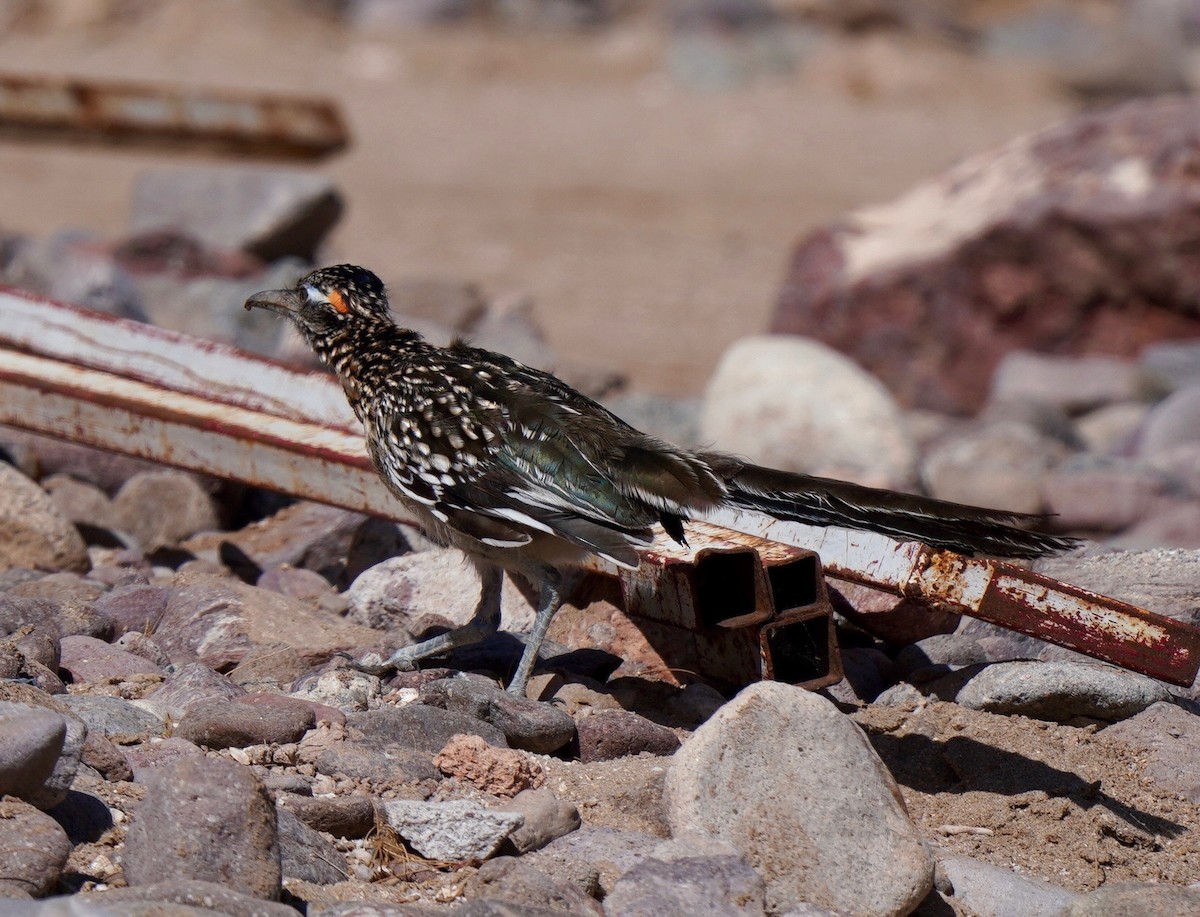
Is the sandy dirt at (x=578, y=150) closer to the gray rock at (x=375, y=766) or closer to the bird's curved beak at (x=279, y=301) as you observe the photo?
the bird's curved beak at (x=279, y=301)

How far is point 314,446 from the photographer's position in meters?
4.74

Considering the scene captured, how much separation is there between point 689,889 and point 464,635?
1.28 metres

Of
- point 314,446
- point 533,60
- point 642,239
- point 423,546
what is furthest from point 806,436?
point 533,60

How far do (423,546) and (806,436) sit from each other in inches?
109

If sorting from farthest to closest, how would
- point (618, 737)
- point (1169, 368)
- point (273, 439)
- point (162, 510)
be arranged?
1. point (1169, 368)
2. point (162, 510)
3. point (273, 439)
4. point (618, 737)

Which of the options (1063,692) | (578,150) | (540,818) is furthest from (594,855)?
(578,150)

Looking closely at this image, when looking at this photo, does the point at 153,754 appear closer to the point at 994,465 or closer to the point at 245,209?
the point at 994,465

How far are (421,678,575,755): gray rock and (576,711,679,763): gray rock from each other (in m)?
0.05

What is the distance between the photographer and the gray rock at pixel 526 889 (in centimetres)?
308

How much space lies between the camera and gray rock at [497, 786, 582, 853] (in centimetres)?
333

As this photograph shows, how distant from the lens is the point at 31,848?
2.86m

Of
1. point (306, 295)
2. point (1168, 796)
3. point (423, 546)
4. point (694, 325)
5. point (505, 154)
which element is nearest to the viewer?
point (1168, 796)

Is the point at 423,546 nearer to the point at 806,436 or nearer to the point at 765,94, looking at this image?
the point at 806,436

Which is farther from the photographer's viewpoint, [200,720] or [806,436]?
[806,436]
